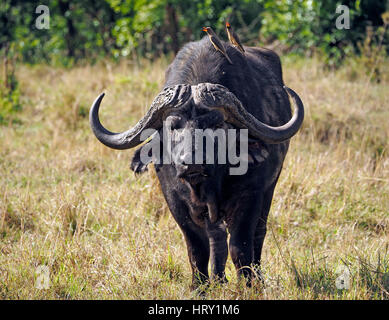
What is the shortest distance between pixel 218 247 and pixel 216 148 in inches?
32.5

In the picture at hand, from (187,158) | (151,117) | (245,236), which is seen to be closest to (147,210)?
(245,236)

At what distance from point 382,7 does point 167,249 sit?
7.76 metres

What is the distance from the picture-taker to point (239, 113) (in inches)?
149

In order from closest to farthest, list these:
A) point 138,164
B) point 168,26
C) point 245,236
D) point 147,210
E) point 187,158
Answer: point 187,158 < point 245,236 < point 138,164 < point 147,210 < point 168,26

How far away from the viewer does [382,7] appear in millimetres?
10594

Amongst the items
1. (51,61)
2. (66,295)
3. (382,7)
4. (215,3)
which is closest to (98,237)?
(66,295)

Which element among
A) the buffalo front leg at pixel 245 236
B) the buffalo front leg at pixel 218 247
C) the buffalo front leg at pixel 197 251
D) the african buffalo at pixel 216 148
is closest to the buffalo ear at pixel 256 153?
the african buffalo at pixel 216 148

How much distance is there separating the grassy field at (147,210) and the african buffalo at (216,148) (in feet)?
1.08

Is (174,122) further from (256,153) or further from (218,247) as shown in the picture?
(218,247)

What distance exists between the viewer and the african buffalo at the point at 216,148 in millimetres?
3701

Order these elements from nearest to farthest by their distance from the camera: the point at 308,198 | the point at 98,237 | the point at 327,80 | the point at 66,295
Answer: the point at 66,295
the point at 98,237
the point at 308,198
the point at 327,80

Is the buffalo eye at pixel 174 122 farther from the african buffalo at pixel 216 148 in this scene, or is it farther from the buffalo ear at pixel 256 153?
the buffalo ear at pixel 256 153

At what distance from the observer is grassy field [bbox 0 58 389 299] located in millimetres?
4168

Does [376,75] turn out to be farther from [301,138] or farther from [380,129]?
[301,138]
